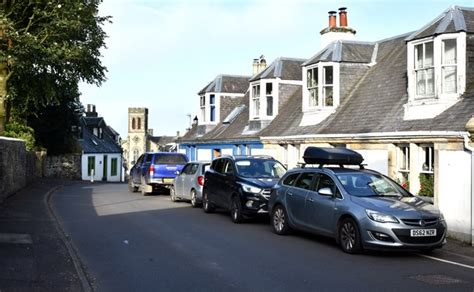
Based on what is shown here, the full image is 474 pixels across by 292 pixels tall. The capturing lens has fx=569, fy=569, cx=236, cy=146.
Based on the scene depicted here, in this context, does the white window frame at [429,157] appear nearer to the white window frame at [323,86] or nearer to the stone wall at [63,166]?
the white window frame at [323,86]

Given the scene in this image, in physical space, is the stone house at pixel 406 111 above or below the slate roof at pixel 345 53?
below

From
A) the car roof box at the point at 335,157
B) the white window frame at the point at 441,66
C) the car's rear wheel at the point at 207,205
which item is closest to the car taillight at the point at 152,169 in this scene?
the car's rear wheel at the point at 207,205

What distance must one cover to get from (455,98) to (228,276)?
31.9 ft

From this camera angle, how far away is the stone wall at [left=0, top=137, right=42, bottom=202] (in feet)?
59.4

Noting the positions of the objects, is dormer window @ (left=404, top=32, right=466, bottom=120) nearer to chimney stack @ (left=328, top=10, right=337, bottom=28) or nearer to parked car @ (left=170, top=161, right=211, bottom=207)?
parked car @ (left=170, top=161, right=211, bottom=207)

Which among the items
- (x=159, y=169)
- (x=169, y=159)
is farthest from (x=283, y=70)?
(x=159, y=169)

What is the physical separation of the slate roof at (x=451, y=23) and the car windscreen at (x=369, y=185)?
19.8ft

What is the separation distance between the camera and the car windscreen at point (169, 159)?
2516 cm

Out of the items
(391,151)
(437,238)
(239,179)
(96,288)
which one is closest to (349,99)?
(391,151)

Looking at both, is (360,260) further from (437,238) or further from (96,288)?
(96,288)

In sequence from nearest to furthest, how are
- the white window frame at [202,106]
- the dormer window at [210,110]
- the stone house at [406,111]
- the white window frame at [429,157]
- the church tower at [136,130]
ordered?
the stone house at [406,111]
the white window frame at [429,157]
the dormer window at [210,110]
the white window frame at [202,106]
the church tower at [136,130]

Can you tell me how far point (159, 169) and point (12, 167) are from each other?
6.33 meters

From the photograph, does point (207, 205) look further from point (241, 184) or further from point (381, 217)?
point (381, 217)

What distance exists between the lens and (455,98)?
50.5ft
